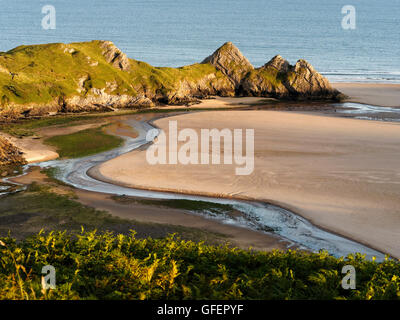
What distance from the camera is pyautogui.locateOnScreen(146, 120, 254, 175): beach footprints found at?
26.2m

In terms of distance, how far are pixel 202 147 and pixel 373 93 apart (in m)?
38.6

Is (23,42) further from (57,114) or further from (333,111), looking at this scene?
(333,111)

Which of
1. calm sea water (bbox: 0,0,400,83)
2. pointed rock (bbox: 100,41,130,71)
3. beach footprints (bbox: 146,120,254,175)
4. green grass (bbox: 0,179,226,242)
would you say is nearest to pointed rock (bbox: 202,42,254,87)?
pointed rock (bbox: 100,41,130,71)

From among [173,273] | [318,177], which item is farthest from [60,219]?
[318,177]

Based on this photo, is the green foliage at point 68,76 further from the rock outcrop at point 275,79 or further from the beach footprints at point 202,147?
the beach footprints at point 202,147

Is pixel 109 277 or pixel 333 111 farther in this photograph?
pixel 333 111

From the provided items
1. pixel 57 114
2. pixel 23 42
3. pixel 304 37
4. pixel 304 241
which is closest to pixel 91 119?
pixel 57 114

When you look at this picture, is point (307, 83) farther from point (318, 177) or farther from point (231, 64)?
point (318, 177)

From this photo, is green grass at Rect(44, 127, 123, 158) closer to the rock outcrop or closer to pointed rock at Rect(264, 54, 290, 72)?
the rock outcrop

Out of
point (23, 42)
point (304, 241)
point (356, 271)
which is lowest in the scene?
point (304, 241)

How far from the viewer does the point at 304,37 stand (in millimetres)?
134250

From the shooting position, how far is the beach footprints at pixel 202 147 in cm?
2622

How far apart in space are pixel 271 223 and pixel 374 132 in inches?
763

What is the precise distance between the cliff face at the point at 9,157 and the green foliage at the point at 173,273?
17644mm
